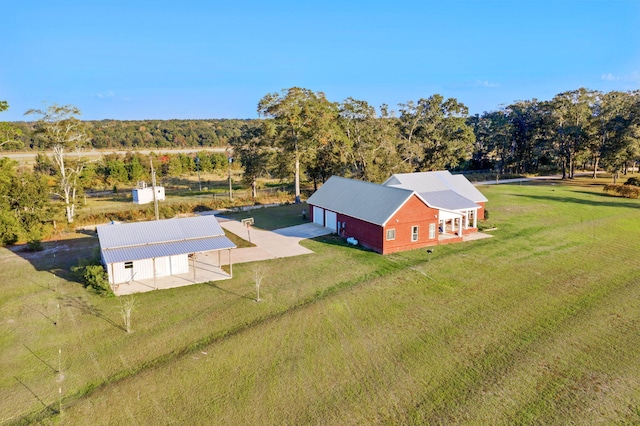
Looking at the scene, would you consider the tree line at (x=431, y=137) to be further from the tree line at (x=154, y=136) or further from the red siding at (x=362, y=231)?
the tree line at (x=154, y=136)

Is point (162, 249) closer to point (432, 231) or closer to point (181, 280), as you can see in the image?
point (181, 280)

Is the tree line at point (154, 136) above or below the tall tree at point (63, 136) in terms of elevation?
above

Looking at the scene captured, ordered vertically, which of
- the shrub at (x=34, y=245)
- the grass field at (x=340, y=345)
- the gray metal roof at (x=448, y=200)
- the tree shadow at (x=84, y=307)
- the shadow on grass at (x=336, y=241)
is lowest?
the grass field at (x=340, y=345)

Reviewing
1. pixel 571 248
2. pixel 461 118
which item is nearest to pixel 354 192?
pixel 571 248

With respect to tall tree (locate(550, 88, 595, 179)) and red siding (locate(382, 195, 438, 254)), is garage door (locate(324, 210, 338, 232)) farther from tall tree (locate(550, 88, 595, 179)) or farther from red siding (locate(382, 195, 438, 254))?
tall tree (locate(550, 88, 595, 179))

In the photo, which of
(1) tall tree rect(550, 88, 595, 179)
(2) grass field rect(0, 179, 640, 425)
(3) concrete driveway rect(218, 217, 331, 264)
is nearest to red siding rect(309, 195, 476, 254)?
(2) grass field rect(0, 179, 640, 425)

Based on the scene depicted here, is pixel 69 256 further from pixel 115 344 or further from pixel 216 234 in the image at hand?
pixel 115 344

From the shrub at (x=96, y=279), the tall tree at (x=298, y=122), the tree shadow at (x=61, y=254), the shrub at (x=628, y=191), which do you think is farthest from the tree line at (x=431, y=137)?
the shrub at (x=96, y=279)
